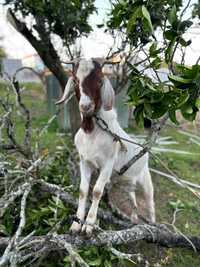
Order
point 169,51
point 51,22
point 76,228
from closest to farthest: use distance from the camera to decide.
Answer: point 169,51 < point 76,228 < point 51,22

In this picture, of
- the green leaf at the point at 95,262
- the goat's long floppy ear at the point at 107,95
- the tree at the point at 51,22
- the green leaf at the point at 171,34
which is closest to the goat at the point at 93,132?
the goat's long floppy ear at the point at 107,95

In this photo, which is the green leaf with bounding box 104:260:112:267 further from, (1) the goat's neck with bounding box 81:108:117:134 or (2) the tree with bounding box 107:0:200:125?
(2) the tree with bounding box 107:0:200:125

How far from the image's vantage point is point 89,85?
2.47m

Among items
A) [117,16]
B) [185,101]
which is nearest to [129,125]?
[117,16]

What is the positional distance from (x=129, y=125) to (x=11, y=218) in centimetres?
589

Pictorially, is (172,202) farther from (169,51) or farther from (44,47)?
(169,51)

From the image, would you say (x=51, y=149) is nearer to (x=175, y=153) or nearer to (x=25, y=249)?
(x=175, y=153)

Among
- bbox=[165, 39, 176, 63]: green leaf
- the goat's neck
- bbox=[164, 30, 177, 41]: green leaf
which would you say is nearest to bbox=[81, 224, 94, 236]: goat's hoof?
the goat's neck

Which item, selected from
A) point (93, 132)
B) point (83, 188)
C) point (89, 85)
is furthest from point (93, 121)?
point (83, 188)

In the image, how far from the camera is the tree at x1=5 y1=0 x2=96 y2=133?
4074 mm

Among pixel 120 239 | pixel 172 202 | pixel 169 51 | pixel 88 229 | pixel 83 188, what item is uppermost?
pixel 169 51

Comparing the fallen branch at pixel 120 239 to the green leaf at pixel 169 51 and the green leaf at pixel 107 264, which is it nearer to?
the green leaf at pixel 107 264

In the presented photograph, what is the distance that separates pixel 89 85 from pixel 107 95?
0.21 meters

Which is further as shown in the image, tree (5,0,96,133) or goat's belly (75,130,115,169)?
tree (5,0,96,133)
